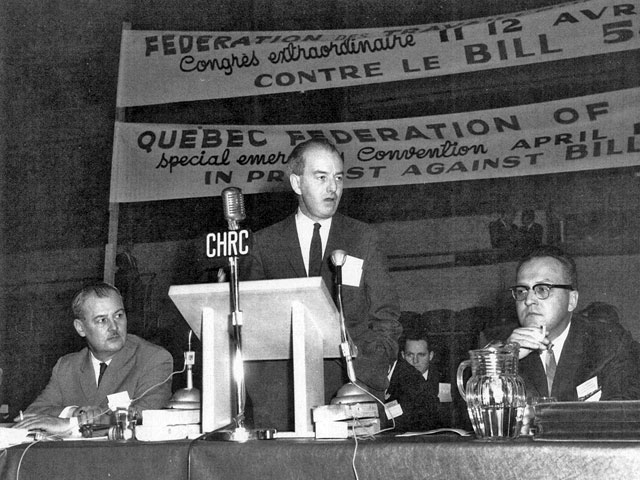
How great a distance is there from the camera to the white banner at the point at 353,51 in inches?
144

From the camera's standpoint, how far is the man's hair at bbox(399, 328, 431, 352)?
15.3ft

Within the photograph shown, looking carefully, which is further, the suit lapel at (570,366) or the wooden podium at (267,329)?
the suit lapel at (570,366)

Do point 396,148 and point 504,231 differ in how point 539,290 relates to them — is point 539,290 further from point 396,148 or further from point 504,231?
point 504,231

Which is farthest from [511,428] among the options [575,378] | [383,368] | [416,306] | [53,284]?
[53,284]

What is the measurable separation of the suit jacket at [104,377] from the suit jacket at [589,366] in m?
1.24

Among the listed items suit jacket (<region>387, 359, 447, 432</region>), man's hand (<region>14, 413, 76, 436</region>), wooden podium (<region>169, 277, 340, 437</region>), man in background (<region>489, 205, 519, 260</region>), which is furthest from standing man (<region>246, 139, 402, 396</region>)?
man in background (<region>489, 205, 519, 260</region>)

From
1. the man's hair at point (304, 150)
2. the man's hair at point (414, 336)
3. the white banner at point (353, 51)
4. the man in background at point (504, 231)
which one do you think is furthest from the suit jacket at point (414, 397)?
the man's hair at point (304, 150)

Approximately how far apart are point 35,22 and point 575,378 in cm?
425

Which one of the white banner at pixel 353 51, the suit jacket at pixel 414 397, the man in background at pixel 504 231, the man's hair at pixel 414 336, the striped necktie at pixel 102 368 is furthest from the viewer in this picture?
the man in background at pixel 504 231

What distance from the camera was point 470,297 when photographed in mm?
4883

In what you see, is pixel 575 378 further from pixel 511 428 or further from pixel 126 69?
pixel 126 69

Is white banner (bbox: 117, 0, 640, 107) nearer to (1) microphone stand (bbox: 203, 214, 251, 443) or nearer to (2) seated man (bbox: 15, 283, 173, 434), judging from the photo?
(2) seated man (bbox: 15, 283, 173, 434)

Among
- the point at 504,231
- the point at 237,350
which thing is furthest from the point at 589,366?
the point at 504,231

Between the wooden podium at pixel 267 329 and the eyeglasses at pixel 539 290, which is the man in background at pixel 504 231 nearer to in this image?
the eyeglasses at pixel 539 290
